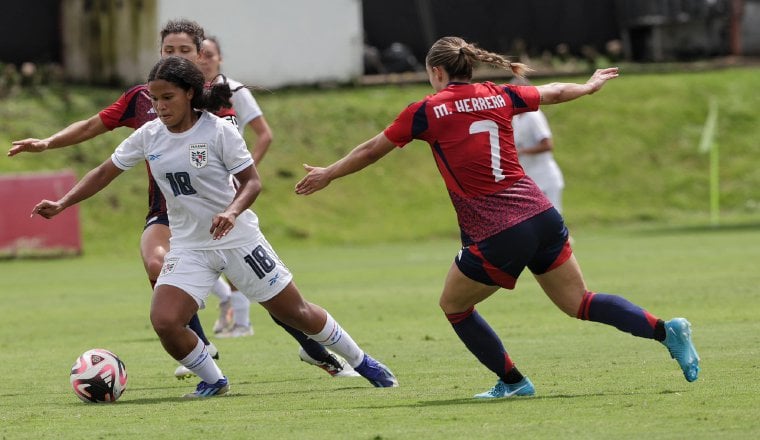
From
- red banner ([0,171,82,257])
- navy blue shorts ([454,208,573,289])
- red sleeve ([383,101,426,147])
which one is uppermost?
red sleeve ([383,101,426,147])

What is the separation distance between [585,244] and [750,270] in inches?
262

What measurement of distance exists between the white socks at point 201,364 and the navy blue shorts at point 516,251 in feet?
5.37

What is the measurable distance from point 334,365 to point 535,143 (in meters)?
7.78

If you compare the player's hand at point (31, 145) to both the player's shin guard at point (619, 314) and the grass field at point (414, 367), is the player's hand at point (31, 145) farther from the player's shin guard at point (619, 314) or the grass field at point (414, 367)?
the player's shin guard at point (619, 314)

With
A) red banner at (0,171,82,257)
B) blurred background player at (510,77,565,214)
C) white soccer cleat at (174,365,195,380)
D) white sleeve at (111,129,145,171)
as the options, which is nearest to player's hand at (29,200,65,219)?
white sleeve at (111,129,145,171)

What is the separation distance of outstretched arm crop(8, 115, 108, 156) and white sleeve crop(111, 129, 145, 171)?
41.1 inches

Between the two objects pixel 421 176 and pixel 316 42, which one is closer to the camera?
pixel 421 176

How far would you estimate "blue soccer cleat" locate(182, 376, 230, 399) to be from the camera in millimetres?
8328

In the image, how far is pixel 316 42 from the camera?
32.4 metres

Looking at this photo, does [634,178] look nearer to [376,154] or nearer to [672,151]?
[672,151]

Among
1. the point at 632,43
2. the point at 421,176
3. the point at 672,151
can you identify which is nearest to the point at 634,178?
the point at 672,151

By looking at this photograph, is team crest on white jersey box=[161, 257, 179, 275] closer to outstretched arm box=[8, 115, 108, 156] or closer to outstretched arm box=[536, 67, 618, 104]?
outstretched arm box=[8, 115, 108, 156]

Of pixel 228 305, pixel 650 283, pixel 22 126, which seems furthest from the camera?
pixel 22 126

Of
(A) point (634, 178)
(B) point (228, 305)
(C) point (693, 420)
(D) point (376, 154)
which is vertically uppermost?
(D) point (376, 154)
